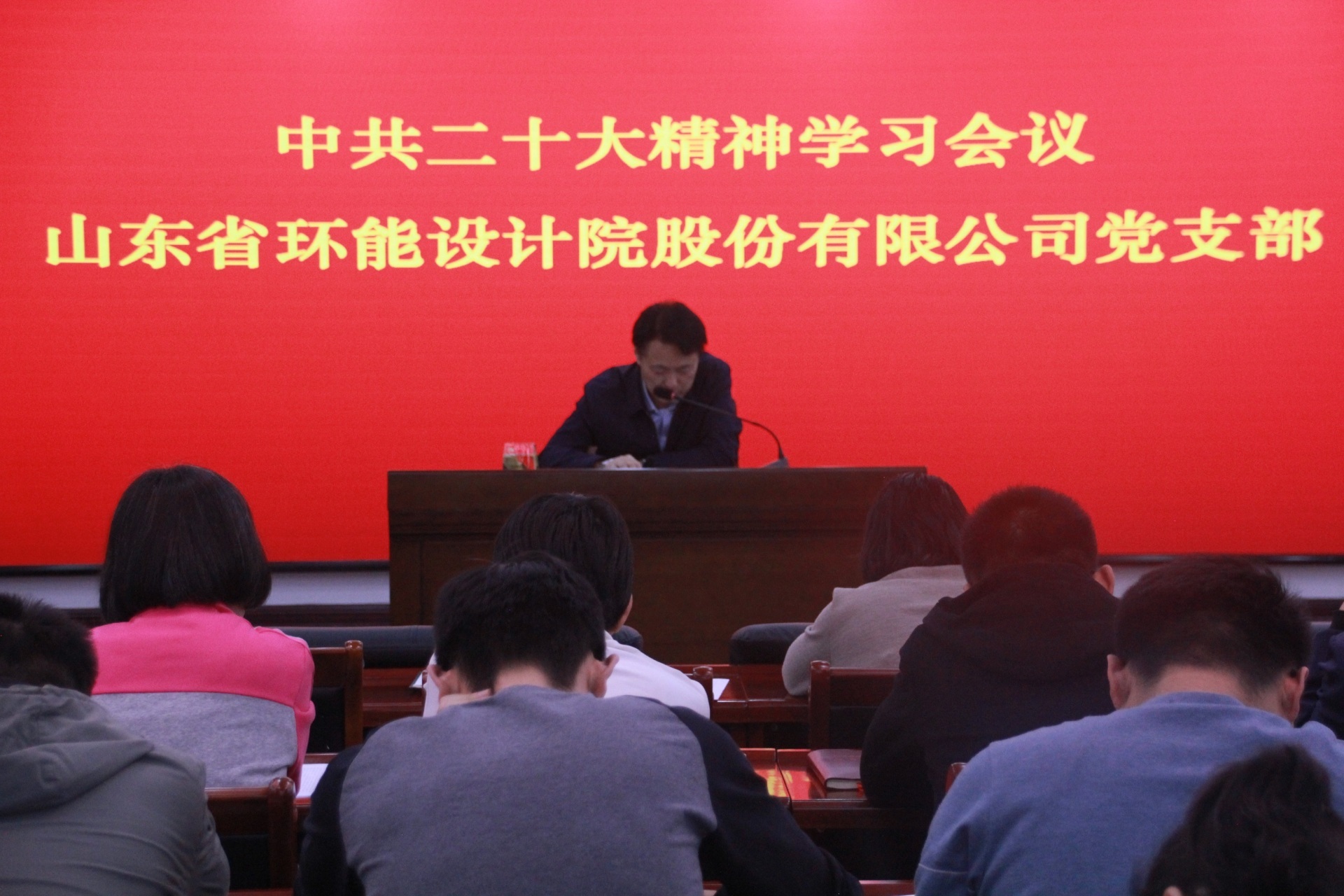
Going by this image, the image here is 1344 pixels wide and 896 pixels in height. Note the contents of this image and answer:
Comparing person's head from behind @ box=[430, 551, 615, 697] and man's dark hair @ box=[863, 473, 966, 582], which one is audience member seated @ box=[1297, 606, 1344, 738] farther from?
person's head from behind @ box=[430, 551, 615, 697]

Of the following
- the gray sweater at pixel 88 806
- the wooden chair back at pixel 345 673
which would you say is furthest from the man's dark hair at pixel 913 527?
the gray sweater at pixel 88 806

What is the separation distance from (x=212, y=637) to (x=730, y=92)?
13.5ft

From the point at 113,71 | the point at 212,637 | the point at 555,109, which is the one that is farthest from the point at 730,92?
the point at 212,637

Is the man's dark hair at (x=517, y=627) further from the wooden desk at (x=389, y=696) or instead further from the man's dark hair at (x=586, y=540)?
the wooden desk at (x=389, y=696)

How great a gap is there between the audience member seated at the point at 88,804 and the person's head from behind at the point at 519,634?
26cm

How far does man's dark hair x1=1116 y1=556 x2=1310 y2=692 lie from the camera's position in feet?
3.84

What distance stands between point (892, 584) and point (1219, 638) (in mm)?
1006

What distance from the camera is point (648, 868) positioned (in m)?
1.06

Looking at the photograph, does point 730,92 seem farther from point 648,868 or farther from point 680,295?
point 648,868

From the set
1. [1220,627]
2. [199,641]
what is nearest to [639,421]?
[199,641]

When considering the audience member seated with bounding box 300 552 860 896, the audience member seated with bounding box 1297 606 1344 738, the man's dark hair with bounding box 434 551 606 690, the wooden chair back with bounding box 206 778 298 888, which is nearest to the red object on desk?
the audience member seated with bounding box 300 552 860 896

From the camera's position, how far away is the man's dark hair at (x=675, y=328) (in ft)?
12.6

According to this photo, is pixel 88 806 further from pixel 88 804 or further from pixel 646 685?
pixel 646 685

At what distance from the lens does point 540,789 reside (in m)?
1.05
